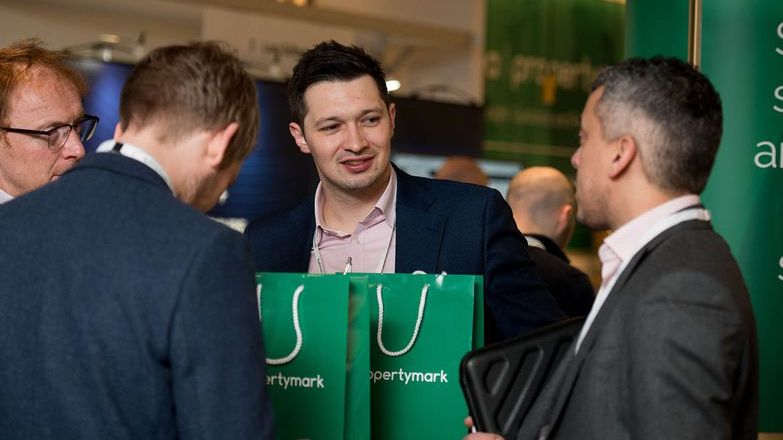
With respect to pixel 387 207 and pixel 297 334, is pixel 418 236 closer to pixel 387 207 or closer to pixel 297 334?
pixel 387 207

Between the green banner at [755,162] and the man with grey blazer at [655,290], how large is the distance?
1368mm

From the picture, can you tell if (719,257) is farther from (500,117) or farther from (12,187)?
(500,117)

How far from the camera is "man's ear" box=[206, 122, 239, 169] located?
1.57 metres

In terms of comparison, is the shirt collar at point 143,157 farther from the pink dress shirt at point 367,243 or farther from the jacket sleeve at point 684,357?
the pink dress shirt at point 367,243

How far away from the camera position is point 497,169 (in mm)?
7184

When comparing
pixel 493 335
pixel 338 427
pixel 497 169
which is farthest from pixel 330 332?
pixel 497 169

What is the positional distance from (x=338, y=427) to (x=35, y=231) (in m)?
0.73

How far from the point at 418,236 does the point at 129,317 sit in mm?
1016

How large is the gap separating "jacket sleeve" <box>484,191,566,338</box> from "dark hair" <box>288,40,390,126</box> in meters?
0.43

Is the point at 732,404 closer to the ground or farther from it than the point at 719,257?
closer to the ground

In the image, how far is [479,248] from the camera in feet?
7.68

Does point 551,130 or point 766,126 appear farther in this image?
point 551,130

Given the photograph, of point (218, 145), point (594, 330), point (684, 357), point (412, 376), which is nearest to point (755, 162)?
point (412, 376)

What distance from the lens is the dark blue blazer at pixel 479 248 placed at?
2.32 m
